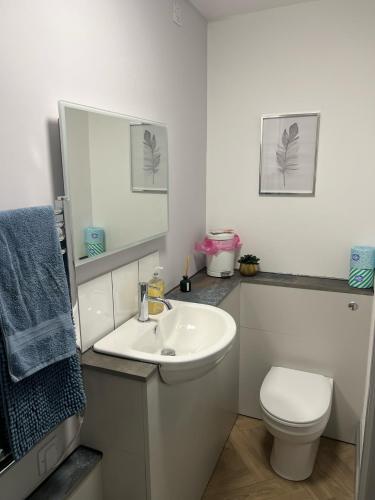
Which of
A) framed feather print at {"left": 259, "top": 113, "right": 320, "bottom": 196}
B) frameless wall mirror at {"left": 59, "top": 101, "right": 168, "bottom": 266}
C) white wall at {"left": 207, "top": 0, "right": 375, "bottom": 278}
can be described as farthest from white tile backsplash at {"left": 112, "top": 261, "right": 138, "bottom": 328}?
framed feather print at {"left": 259, "top": 113, "right": 320, "bottom": 196}

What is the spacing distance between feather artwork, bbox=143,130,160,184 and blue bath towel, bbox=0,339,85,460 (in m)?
0.97

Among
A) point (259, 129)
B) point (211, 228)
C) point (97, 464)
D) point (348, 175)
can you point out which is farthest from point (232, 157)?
point (97, 464)

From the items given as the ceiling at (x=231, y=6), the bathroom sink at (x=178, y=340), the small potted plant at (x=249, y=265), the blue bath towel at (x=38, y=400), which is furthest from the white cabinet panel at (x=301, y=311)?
the ceiling at (x=231, y=6)

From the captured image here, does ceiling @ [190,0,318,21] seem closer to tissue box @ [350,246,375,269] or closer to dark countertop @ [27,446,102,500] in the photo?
tissue box @ [350,246,375,269]

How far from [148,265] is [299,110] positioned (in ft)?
4.23

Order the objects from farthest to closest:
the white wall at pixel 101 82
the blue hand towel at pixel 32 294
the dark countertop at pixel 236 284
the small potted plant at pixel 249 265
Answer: the small potted plant at pixel 249 265 → the dark countertop at pixel 236 284 → the white wall at pixel 101 82 → the blue hand towel at pixel 32 294

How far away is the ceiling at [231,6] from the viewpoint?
2.10 meters

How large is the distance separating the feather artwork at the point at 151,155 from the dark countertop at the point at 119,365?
2.83 feet

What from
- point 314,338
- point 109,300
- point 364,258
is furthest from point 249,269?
point 109,300

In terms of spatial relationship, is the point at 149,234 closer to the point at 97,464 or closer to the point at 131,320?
the point at 131,320

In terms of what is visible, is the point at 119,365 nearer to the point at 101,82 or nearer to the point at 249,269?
the point at 101,82

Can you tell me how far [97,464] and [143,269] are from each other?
819mm

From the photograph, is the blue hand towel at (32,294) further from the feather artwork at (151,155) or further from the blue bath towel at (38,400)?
the feather artwork at (151,155)

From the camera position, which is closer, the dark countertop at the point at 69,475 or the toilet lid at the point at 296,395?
the dark countertop at the point at 69,475
